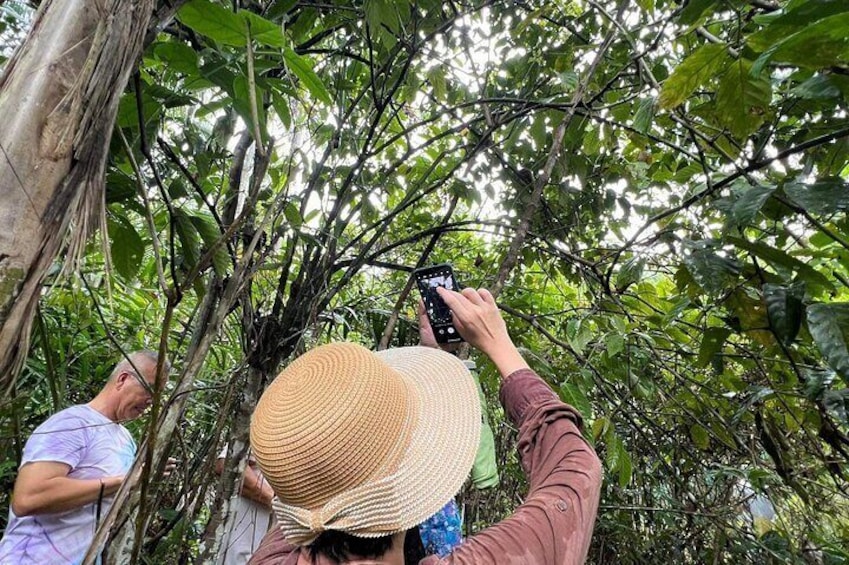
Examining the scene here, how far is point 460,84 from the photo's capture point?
85.2 inches

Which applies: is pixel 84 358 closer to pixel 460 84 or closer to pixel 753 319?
pixel 460 84

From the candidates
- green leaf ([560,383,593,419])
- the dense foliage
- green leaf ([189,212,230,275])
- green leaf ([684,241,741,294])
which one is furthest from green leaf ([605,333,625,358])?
green leaf ([189,212,230,275])

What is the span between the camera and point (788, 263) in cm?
110

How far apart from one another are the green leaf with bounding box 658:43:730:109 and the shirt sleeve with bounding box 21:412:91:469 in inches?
73.4

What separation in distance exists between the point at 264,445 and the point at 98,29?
60cm

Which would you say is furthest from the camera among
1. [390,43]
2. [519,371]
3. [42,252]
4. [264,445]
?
[390,43]

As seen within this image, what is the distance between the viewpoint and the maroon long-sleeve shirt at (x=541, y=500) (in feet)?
2.27

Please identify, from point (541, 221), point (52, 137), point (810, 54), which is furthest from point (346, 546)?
point (541, 221)

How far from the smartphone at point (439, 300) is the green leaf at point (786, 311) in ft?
2.24

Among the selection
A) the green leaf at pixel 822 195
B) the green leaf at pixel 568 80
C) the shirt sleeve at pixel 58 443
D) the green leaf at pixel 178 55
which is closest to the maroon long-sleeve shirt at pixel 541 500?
the green leaf at pixel 822 195

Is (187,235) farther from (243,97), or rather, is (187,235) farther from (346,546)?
(346,546)

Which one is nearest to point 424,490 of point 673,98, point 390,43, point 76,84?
point 76,84

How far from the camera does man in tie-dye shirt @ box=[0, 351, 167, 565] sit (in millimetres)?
1576

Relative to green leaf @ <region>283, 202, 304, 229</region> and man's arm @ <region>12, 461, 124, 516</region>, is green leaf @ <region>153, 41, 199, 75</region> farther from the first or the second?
man's arm @ <region>12, 461, 124, 516</region>
